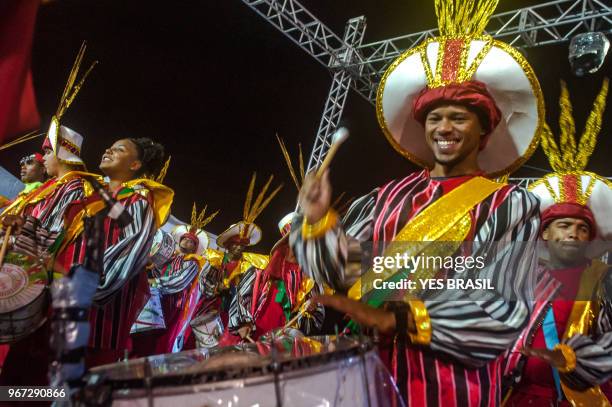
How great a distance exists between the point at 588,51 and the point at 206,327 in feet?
22.1

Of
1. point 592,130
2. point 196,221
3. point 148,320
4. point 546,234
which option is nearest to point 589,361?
point 546,234

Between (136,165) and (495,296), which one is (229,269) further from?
(495,296)

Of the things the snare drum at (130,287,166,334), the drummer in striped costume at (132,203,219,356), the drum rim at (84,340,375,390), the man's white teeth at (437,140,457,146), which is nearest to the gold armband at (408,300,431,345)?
the drum rim at (84,340,375,390)

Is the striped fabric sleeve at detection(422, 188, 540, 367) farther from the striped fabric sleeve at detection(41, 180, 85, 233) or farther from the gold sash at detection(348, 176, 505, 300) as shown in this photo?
the striped fabric sleeve at detection(41, 180, 85, 233)

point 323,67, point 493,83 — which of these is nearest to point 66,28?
point 323,67

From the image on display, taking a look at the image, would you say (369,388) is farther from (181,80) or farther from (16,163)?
(181,80)

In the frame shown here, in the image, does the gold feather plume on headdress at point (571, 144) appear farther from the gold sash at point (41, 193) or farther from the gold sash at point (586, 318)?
the gold sash at point (41, 193)

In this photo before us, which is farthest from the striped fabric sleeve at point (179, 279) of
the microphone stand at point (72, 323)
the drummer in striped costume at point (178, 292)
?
the microphone stand at point (72, 323)

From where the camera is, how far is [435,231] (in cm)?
180

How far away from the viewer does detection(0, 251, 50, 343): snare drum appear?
262 centimetres

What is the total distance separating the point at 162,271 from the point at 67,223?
569 cm

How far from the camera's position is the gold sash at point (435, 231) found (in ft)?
5.83

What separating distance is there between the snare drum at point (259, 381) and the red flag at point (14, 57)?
3.03 ft

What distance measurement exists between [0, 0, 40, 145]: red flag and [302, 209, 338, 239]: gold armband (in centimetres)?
105
